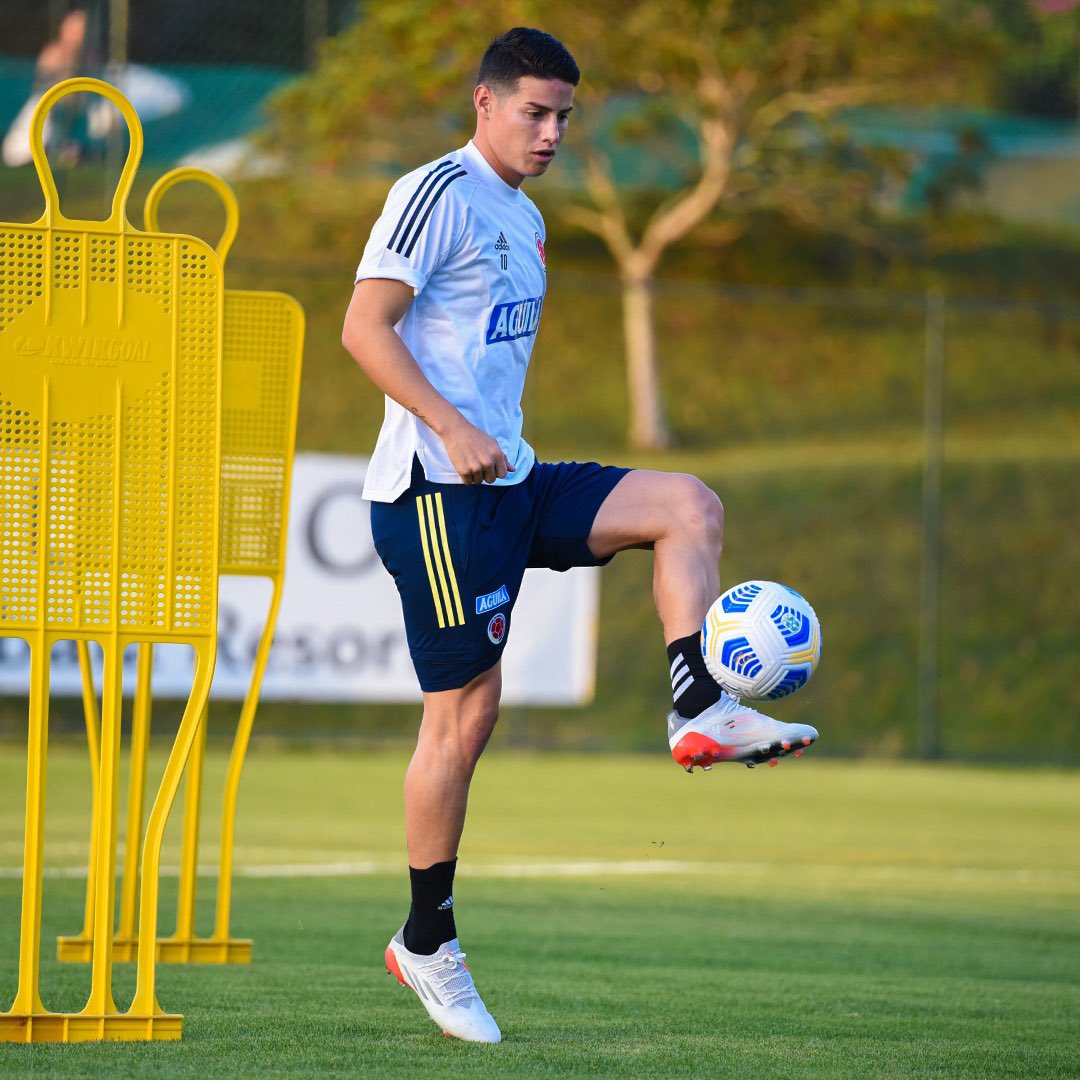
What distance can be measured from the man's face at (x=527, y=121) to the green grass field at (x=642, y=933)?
81.0 inches

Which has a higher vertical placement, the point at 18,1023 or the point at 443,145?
the point at 443,145

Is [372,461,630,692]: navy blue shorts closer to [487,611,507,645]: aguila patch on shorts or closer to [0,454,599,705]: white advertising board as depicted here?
[487,611,507,645]: aguila patch on shorts

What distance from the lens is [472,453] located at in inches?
157

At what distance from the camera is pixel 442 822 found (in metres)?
4.30

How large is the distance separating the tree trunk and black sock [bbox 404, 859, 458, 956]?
15.4 meters

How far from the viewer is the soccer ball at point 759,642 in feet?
13.1

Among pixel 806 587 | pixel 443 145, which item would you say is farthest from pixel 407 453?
pixel 443 145

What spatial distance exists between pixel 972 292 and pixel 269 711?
48.6ft

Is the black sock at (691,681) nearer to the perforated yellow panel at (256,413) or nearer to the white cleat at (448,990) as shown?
the white cleat at (448,990)

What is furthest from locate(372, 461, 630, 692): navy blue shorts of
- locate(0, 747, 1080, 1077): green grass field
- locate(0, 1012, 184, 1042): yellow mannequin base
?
locate(0, 1012, 184, 1042): yellow mannequin base

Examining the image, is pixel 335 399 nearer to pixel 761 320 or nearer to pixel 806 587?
pixel 806 587

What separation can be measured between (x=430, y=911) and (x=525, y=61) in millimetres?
2020

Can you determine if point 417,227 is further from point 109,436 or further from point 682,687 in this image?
point 682,687

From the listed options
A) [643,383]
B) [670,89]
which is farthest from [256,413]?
[670,89]
